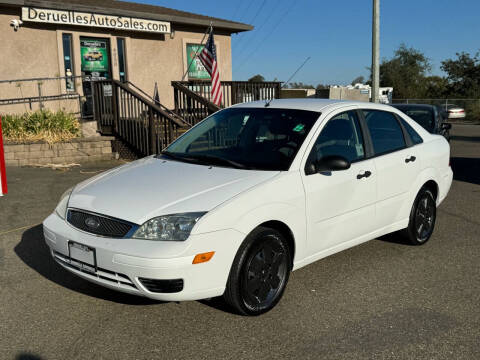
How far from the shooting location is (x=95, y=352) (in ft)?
11.5

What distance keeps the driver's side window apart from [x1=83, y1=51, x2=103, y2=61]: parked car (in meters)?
11.9

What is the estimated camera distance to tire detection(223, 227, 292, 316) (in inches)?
150

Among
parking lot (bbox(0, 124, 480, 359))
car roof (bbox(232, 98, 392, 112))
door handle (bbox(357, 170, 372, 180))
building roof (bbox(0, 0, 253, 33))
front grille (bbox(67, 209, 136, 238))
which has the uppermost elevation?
building roof (bbox(0, 0, 253, 33))

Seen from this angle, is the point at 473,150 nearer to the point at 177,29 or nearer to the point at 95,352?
the point at 177,29

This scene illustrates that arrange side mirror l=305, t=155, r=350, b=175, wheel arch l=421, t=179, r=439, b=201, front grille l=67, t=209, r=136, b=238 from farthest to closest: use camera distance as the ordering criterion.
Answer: wheel arch l=421, t=179, r=439, b=201
side mirror l=305, t=155, r=350, b=175
front grille l=67, t=209, r=136, b=238

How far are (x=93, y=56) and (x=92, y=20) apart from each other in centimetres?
115

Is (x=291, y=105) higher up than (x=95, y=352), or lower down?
higher up

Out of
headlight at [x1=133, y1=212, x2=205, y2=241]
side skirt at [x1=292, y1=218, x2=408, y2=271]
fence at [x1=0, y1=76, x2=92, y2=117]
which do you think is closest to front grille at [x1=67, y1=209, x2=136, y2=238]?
headlight at [x1=133, y1=212, x2=205, y2=241]

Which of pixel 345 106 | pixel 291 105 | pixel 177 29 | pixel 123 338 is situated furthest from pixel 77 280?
pixel 177 29

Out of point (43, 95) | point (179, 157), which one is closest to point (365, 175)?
point (179, 157)

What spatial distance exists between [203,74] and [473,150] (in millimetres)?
9153

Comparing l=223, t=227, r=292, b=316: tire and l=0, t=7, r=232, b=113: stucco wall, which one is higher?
l=0, t=7, r=232, b=113: stucco wall

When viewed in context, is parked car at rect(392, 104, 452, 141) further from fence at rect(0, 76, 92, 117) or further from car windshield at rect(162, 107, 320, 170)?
fence at rect(0, 76, 92, 117)

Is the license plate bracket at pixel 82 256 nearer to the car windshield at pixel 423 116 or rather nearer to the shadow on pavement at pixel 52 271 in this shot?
the shadow on pavement at pixel 52 271
